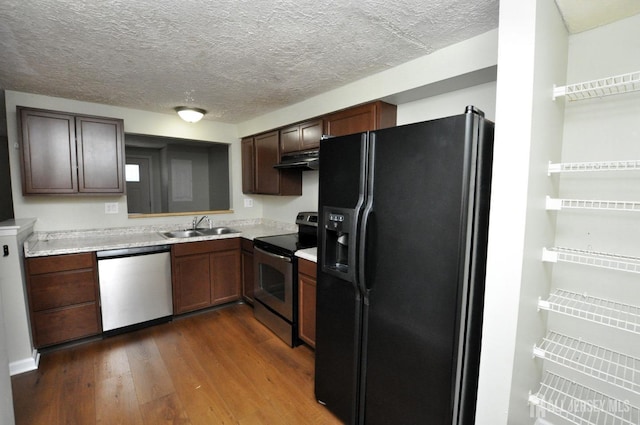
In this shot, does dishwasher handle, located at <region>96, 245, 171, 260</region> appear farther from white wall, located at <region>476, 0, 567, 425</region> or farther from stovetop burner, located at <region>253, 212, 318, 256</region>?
white wall, located at <region>476, 0, 567, 425</region>

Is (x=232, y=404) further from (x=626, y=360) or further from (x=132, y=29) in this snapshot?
(x=132, y=29)

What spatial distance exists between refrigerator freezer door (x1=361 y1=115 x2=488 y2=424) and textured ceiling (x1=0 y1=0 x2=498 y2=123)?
0.66 m

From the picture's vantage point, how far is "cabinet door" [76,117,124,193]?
2.79 m

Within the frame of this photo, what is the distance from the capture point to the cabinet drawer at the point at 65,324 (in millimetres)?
2414

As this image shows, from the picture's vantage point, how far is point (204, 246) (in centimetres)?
317

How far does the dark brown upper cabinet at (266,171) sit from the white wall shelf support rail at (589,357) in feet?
8.47

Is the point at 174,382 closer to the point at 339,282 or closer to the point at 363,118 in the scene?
the point at 339,282

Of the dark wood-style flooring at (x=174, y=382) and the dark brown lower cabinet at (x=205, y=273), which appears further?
the dark brown lower cabinet at (x=205, y=273)

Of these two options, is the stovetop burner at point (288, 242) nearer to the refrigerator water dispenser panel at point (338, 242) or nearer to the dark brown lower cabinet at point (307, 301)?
the dark brown lower cabinet at point (307, 301)

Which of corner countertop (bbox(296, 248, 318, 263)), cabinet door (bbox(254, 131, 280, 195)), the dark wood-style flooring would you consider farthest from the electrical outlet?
corner countertop (bbox(296, 248, 318, 263))

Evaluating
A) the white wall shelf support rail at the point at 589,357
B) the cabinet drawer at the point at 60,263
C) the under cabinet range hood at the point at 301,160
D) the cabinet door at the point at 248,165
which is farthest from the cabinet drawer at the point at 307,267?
the cabinet drawer at the point at 60,263

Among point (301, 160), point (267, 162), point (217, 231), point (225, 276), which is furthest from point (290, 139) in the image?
point (225, 276)

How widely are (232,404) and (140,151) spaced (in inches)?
204

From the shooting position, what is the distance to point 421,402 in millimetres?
1331
